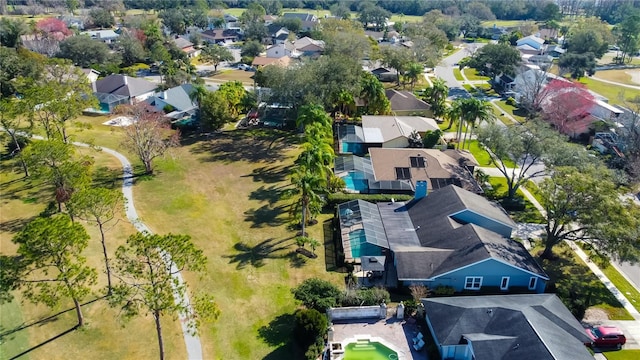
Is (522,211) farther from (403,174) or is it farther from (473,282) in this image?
(473,282)

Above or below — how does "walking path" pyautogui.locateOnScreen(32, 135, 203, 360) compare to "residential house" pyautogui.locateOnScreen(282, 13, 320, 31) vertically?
below

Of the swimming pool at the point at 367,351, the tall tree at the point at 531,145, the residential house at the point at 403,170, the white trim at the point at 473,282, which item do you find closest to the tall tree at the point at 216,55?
the residential house at the point at 403,170

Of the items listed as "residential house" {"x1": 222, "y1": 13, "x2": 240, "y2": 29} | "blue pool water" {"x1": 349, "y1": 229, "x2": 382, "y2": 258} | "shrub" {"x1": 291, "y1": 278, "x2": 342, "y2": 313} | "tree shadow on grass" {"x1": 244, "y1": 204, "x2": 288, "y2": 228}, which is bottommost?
"tree shadow on grass" {"x1": 244, "y1": 204, "x2": 288, "y2": 228}

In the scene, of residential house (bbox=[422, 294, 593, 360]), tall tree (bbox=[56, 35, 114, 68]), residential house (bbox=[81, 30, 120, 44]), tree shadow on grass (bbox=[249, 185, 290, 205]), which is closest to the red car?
residential house (bbox=[422, 294, 593, 360])

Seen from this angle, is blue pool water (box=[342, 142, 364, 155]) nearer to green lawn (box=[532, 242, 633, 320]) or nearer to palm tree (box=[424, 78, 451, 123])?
palm tree (box=[424, 78, 451, 123])

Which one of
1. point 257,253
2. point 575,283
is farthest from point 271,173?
point 575,283

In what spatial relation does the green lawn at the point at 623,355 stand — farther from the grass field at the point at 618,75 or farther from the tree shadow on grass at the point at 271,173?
the grass field at the point at 618,75

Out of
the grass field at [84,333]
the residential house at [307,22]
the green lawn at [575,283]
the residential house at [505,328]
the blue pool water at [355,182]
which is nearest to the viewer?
the residential house at [505,328]

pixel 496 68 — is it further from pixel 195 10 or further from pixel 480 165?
pixel 195 10
